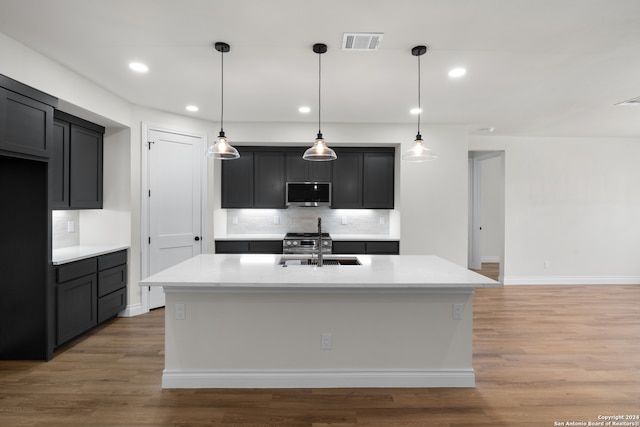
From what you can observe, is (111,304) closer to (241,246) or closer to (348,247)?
(241,246)

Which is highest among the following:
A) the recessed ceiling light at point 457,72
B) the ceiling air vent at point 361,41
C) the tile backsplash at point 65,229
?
the recessed ceiling light at point 457,72

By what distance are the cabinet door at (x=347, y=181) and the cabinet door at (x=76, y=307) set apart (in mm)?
3359

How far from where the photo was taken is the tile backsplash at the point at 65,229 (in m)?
3.72

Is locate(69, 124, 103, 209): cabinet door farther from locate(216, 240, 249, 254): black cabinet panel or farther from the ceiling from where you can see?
locate(216, 240, 249, 254): black cabinet panel

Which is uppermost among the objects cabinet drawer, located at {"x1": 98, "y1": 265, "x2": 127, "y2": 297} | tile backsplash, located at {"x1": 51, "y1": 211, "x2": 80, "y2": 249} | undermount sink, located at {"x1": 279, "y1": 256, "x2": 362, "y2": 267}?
tile backsplash, located at {"x1": 51, "y1": 211, "x2": 80, "y2": 249}

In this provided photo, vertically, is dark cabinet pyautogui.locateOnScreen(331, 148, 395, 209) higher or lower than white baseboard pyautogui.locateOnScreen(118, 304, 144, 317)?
higher

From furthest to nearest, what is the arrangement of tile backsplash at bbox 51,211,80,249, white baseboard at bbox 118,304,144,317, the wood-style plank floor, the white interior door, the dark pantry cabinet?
1. the white interior door
2. white baseboard at bbox 118,304,144,317
3. tile backsplash at bbox 51,211,80,249
4. the dark pantry cabinet
5. the wood-style plank floor

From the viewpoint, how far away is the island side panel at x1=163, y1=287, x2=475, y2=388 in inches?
98.3

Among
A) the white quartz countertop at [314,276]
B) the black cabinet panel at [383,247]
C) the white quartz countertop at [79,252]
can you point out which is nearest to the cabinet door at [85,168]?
the white quartz countertop at [79,252]

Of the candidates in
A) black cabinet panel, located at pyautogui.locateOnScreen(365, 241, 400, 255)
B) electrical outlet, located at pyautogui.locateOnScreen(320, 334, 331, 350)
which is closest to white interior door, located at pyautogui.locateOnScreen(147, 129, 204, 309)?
black cabinet panel, located at pyautogui.locateOnScreen(365, 241, 400, 255)

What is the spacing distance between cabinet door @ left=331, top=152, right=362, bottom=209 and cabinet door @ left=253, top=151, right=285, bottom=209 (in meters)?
0.86

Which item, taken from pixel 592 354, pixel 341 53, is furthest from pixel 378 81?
pixel 592 354

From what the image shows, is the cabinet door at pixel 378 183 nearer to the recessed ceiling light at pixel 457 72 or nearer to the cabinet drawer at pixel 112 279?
the recessed ceiling light at pixel 457 72

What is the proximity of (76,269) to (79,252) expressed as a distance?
0.35 metres
